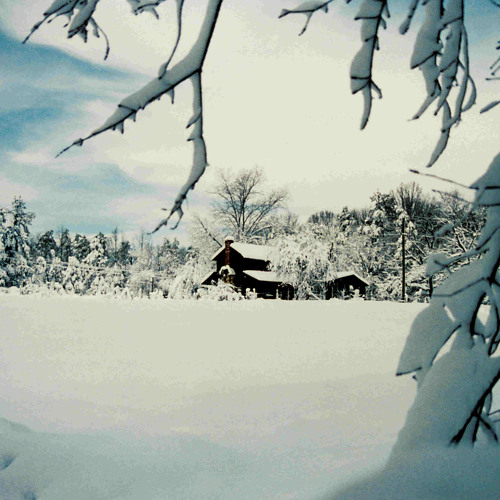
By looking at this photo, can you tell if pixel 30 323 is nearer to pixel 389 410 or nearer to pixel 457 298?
pixel 389 410

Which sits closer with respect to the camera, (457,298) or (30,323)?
(457,298)

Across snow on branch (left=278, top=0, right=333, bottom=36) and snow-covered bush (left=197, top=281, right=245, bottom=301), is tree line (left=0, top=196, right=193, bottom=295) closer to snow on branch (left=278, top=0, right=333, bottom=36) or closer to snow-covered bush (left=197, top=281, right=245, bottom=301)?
snow-covered bush (left=197, top=281, right=245, bottom=301)

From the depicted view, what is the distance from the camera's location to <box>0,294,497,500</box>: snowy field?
258 cm

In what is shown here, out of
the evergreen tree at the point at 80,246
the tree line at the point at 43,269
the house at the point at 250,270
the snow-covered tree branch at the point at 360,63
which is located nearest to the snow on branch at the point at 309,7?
the snow-covered tree branch at the point at 360,63

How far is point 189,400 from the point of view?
14.6ft

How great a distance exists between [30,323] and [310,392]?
5344 millimetres

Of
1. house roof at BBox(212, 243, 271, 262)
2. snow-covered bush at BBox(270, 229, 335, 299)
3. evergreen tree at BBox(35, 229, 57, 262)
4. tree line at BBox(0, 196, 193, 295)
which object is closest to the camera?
tree line at BBox(0, 196, 193, 295)

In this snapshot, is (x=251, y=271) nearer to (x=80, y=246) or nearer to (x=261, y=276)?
(x=261, y=276)

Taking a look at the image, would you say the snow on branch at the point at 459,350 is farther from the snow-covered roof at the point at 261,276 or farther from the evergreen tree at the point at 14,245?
the snow-covered roof at the point at 261,276

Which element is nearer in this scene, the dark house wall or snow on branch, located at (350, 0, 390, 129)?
snow on branch, located at (350, 0, 390, 129)

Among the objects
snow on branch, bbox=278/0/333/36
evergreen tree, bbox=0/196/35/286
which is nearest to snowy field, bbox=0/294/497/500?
snow on branch, bbox=278/0/333/36

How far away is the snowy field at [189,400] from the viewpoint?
8.47ft

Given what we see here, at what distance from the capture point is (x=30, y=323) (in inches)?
285

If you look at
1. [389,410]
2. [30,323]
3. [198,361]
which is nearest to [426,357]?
[389,410]
